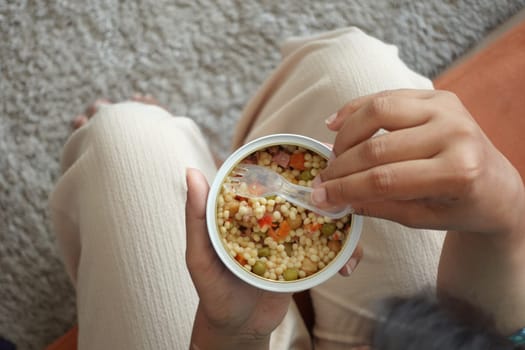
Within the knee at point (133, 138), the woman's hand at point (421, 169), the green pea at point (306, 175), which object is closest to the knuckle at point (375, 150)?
the woman's hand at point (421, 169)

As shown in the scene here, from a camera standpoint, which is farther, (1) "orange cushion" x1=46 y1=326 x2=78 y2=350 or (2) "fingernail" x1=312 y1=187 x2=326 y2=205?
(1) "orange cushion" x1=46 y1=326 x2=78 y2=350

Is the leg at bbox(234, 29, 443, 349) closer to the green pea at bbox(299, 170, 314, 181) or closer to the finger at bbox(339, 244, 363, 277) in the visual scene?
the finger at bbox(339, 244, 363, 277)

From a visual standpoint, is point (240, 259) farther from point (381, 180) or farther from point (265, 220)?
point (381, 180)

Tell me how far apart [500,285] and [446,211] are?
0.18m

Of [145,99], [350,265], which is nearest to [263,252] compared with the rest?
[350,265]

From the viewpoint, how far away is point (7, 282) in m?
1.17

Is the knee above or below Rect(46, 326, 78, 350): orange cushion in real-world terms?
above

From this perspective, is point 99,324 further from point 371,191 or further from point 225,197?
point 371,191

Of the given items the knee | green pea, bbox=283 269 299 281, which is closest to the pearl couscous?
green pea, bbox=283 269 299 281

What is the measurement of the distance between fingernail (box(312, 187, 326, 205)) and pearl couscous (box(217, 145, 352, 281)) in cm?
4

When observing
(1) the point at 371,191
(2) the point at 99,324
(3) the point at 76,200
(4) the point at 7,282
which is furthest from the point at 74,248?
(1) the point at 371,191

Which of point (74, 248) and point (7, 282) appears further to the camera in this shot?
point (7, 282)

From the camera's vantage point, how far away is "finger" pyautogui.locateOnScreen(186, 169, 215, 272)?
0.55m

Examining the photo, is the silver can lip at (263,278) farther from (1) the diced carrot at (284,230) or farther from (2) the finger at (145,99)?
(2) the finger at (145,99)
